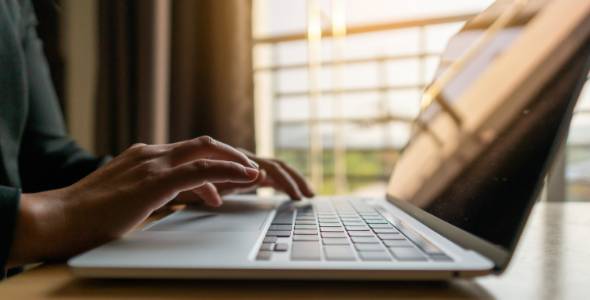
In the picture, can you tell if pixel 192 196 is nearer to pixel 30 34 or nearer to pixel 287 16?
pixel 30 34

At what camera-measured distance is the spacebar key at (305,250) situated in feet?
0.97

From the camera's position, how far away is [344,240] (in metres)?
0.36

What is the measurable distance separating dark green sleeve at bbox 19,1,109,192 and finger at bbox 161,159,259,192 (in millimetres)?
399

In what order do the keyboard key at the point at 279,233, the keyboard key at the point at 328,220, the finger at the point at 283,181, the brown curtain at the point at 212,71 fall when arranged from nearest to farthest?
1. the keyboard key at the point at 279,233
2. the keyboard key at the point at 328,220
3. the finger at the point at 283,181
4. the brown curtain at the point at 212,71

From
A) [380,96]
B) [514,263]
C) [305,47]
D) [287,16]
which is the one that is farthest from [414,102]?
[514,263]

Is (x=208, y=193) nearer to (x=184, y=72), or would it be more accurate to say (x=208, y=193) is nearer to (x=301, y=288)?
(x=301, y=288)

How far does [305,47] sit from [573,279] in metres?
1.83

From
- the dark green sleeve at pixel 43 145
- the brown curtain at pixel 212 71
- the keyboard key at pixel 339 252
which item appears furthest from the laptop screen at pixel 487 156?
the brown curtain at pixel 212 71

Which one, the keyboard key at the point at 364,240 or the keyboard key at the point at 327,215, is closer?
the keyboard key at the point at 364,240

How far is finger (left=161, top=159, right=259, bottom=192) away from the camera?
0.41 m

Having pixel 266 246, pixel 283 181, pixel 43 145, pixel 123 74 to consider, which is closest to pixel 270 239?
pixel 266 246

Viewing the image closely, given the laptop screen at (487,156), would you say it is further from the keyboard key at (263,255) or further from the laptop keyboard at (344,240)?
the keyboard key at (263,255)

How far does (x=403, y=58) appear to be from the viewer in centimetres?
202

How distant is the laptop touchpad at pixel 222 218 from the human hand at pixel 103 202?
0.05 m
